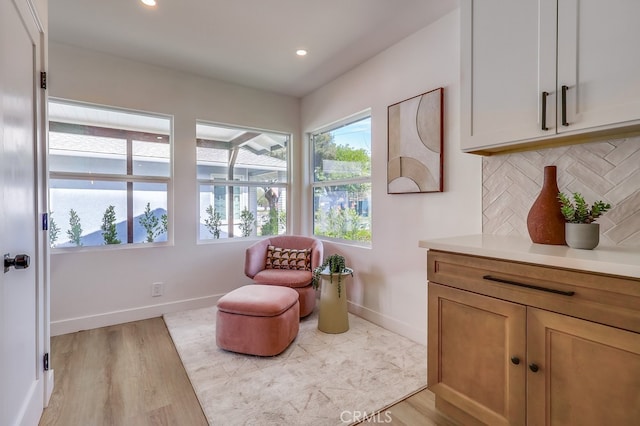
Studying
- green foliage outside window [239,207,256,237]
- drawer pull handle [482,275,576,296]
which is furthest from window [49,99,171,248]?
drawer pull handle [482,275,576,296]

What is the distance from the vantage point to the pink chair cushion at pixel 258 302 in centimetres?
229

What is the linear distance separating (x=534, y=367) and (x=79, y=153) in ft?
12.5

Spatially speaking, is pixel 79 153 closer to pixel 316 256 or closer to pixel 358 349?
pixel 316 256

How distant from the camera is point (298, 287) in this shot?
9.93ft

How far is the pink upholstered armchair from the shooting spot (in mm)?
3027

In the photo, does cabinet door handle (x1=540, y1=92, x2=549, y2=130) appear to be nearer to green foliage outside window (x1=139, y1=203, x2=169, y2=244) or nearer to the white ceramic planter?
the white ceramic planter

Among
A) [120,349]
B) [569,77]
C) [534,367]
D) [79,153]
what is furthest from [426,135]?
[79,153]

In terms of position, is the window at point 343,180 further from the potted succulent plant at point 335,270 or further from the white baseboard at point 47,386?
the white baseboard at point 47,386

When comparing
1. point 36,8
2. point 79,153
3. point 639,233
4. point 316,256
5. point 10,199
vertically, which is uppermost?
point 36,8

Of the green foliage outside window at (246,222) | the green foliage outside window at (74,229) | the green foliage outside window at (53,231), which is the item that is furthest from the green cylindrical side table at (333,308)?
the green foliage outside window at (53,231)

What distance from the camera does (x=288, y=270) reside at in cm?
331

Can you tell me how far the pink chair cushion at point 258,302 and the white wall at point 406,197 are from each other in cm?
92

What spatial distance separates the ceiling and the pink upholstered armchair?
190cm

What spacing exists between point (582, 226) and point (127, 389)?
8.76ft
